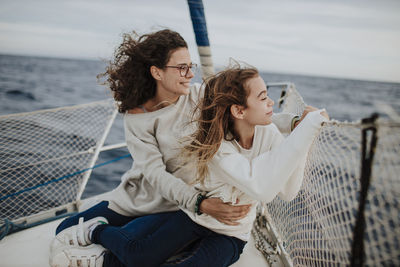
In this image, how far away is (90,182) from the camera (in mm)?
4578

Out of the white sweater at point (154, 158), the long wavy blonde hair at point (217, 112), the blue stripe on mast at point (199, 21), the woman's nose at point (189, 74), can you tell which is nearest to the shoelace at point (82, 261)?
the white sweater at point (154, 158)

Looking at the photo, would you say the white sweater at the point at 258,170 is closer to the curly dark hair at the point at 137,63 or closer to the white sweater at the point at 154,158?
the white sweater at the point at 154,158

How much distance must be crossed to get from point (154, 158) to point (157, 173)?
97 millimetres

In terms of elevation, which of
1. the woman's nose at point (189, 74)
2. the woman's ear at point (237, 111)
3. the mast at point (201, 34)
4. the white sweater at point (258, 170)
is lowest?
the white sweater at point (258, 170)

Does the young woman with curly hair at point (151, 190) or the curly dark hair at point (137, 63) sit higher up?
the curly dark hair at point (137, 63)

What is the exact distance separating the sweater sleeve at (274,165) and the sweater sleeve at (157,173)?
12.0 inches

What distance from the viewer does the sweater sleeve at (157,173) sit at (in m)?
1.60

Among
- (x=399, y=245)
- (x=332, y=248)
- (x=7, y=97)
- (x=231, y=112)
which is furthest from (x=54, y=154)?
(x=7, y=97)

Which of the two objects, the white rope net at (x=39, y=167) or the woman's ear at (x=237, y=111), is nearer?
the woman's ear at (x=237, y=111)

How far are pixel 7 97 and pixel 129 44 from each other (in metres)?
12.7

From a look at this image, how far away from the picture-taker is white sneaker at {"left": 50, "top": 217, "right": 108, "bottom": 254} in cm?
168

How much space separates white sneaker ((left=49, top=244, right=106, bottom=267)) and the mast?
135cm

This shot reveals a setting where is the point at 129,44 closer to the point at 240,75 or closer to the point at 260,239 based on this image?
the point at 240,75

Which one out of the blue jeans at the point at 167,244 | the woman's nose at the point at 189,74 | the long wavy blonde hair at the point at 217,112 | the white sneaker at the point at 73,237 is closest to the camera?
the long wavy blonde hair at the point at 217,112
